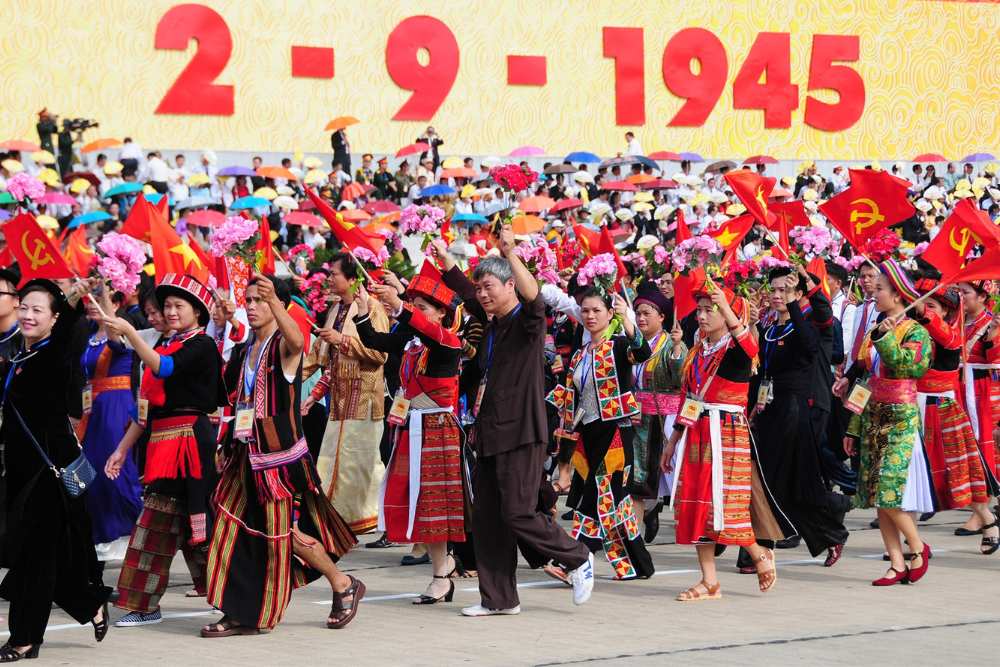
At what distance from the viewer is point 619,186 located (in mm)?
27453

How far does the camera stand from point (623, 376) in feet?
30.0

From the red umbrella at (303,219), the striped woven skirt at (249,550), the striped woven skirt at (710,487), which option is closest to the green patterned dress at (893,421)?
the striped woven skirt at (710,487)

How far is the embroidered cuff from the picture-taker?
24.9 feet

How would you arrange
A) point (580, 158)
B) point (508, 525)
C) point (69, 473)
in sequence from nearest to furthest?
1. point (69, 473)
2. point (508, 525)
3. point (580, 158)

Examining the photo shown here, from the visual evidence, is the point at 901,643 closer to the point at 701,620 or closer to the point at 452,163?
the point at 701,620

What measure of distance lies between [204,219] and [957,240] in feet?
42.0

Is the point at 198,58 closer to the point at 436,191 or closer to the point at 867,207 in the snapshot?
the point at 436,191

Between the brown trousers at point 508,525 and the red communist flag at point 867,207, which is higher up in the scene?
the red communist flag at point 867,207

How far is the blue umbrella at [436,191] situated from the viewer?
82.2 ft

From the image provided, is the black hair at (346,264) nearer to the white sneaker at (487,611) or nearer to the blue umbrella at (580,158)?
the white sneaker at (487,611)

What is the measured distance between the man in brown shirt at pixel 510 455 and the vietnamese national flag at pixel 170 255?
4.59 ft

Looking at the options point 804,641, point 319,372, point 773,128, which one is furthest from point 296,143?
point 804,641

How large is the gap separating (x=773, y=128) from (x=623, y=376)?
31.5m

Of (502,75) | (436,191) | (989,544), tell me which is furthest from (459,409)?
(502,75)
